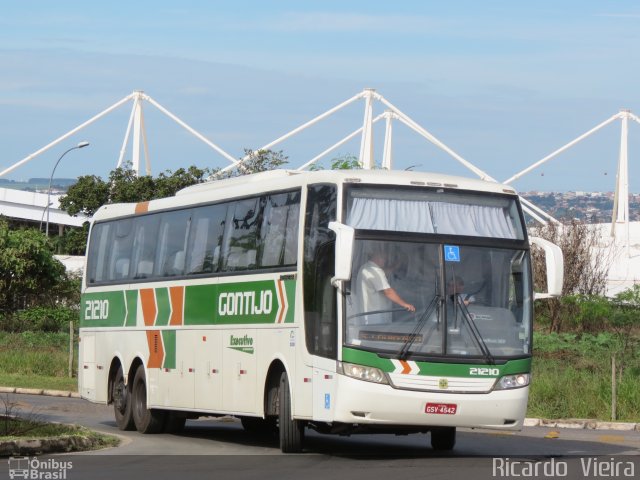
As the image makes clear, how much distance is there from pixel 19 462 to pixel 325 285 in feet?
12.3

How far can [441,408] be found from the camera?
15.0 m

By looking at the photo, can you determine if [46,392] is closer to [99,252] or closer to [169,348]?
[99,252]

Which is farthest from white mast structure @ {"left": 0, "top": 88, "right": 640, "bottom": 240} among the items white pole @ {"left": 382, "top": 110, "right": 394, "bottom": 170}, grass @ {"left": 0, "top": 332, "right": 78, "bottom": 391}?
grass @ {"left": 0, "top": 332, "right": 78, "bottom": 391}

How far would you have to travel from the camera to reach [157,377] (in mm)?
20234

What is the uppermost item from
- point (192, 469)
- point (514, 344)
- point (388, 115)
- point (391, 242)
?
point (388, 115)

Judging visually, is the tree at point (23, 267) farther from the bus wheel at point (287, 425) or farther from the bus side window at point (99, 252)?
the bus wheel at point (287, 425)

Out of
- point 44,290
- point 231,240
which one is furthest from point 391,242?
point 44,290

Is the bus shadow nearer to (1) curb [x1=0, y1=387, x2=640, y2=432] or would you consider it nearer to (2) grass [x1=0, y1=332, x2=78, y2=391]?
(1) curb [x1=0, y1=387, x2=640, y2=432]

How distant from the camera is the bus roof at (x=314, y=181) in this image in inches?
619

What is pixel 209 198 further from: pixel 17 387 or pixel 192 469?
pixel 17 387

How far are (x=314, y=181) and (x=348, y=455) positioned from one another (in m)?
3.14

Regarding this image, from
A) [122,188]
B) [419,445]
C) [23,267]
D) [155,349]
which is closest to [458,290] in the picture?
[419,445]

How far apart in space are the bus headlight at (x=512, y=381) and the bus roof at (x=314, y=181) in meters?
2.15

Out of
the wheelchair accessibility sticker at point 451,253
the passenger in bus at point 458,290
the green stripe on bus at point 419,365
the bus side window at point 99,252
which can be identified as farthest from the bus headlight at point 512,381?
the bus side window at point 99,252
